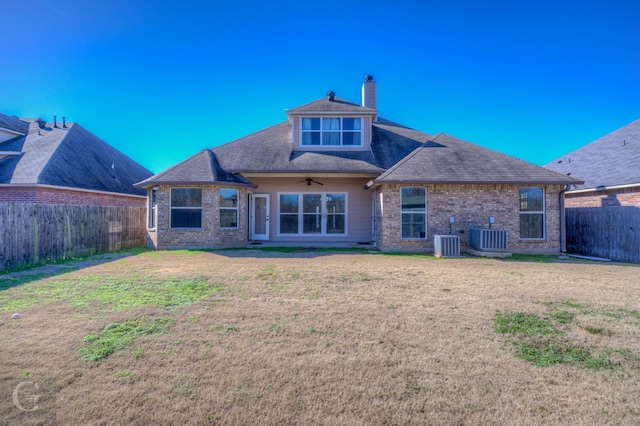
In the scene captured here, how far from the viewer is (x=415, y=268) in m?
8.99

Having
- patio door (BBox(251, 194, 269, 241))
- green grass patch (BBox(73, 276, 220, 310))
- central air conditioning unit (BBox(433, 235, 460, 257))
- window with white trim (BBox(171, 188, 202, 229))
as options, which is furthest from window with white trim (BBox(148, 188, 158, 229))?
central air conditioning unit (BBox(433, 235, 460, 257))

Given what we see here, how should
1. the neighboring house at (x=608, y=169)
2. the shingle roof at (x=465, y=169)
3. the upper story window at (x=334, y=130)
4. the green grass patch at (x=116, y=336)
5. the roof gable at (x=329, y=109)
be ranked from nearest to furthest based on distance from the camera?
the green grass patch at (x=116, y=336), the shingle roof at (x=465, y=169), the neighboring house at (x=608, y=169), the roof gable at (x=329, y=109), the upper story window at (x=334, y=130)

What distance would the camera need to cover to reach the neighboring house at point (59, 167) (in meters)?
13.7

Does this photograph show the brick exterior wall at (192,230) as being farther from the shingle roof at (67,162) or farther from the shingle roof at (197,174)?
the shingle roof at (67,162)

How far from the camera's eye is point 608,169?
14258 millimetres

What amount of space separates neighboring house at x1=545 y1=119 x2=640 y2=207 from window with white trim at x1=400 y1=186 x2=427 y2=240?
7781mm

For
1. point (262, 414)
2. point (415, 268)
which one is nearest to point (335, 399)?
point (262, 414)

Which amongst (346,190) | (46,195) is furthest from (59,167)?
(346,190)

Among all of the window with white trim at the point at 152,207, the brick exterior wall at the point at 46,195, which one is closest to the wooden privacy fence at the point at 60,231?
the window with white trim at the point at 152,207

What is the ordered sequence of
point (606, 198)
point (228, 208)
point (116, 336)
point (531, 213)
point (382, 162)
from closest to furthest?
point (116, 336), point (531, 213), point (606, 198), point (228, 208), point (382, 162)

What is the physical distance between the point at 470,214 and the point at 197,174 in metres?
11.1

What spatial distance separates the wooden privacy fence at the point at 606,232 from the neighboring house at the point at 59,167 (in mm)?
22328

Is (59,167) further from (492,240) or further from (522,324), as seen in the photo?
(492,240)

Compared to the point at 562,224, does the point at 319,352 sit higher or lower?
lower
